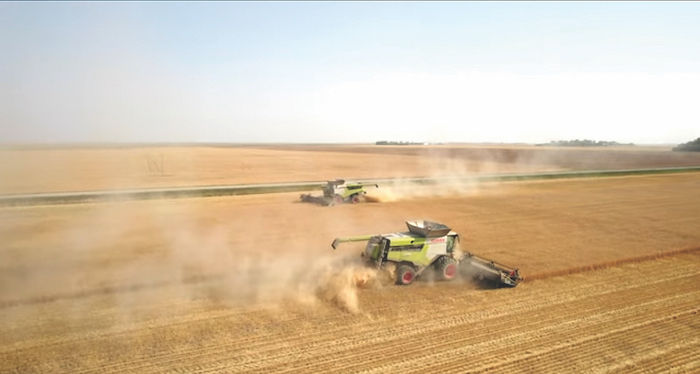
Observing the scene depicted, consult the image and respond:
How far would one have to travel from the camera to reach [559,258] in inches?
768

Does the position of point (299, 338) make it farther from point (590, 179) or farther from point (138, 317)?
point (590, 179)

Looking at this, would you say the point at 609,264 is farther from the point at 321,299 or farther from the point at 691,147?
the point at 691,147

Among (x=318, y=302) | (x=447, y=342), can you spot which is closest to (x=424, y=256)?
(x=318, y=302)

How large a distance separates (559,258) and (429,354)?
11.2m

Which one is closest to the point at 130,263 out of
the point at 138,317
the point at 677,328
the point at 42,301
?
the point at 42,301

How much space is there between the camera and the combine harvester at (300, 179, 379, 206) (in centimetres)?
3416

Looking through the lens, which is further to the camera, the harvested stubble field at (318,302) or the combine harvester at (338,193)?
the combine harvester at (338,193)

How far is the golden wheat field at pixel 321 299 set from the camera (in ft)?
36.5

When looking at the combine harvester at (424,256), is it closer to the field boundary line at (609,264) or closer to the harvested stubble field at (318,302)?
the harvested stubble field at (318,302)

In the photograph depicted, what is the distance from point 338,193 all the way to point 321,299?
1984cm

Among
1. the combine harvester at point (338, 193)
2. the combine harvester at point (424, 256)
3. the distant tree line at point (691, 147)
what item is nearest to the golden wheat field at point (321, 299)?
the combine harvester at point (424, 256)

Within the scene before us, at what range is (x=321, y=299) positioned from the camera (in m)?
14.7

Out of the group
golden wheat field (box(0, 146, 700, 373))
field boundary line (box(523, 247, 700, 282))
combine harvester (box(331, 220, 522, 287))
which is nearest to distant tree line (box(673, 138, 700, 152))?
golden wheat field (box(0, 146, 700, 373))

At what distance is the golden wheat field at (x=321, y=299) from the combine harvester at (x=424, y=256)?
19.6 inches
